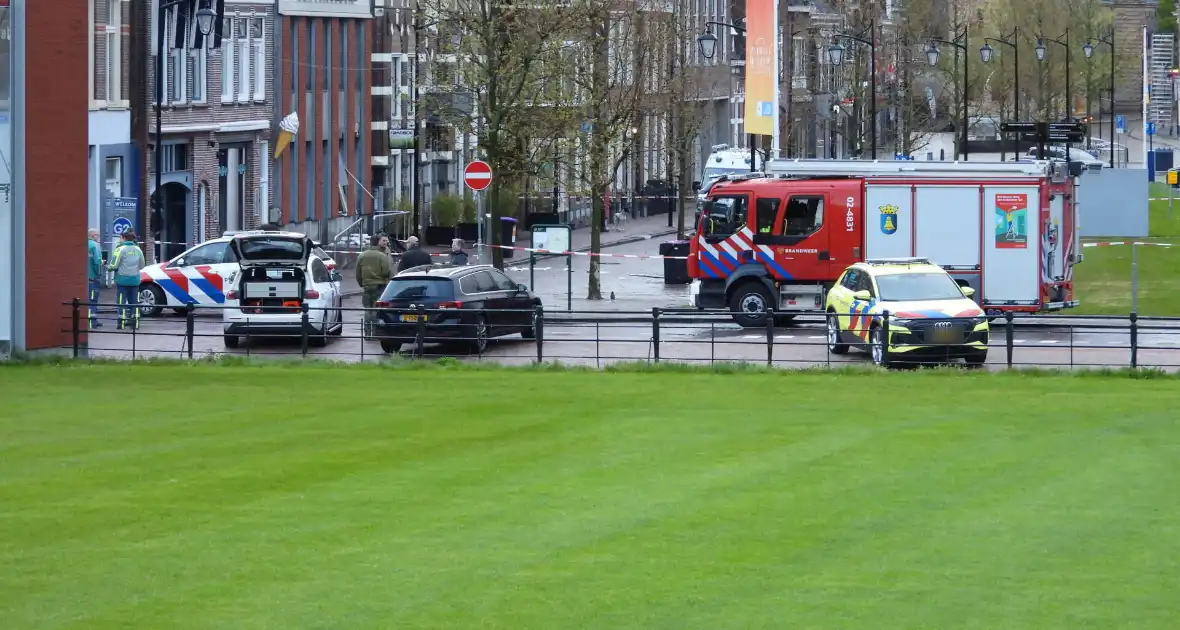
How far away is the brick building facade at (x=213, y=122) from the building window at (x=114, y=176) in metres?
0.95

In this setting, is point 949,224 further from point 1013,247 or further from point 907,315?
point 907,315

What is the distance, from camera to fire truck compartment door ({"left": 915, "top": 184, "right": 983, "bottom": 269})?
1362 inches

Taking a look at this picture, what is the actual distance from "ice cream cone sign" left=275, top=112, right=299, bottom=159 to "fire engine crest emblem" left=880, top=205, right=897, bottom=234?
28.4 meters

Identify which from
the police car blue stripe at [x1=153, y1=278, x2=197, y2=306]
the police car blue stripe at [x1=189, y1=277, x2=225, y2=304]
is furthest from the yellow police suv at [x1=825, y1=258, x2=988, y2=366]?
the police car blue stripe at [x1=153, y1=278, x2=197, y2=306]

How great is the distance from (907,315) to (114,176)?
91.2 ft

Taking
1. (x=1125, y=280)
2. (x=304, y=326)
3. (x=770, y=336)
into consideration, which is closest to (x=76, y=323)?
(x=304, y=326)

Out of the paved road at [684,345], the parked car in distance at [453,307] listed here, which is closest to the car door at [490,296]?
the parked car in distance at [453,307]

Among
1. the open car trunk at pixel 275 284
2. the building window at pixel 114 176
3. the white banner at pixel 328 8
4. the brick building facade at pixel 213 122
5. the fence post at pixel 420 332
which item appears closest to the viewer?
the fence post at pixel 420 332

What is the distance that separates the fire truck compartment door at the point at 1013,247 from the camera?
112 feet

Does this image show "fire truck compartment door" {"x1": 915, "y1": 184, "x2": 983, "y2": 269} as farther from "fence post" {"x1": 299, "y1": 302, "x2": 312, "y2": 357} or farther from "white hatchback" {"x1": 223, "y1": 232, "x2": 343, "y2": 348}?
"fence post" {"x1": 299, "y1": 302, "x2": 312, "y2": 357}

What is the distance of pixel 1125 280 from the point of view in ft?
149

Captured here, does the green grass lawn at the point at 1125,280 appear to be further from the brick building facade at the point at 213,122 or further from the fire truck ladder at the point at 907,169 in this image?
A: the brick building facade at the point at 213,122

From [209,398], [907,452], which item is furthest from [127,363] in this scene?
[907,452]

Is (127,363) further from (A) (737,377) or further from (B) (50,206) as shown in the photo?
(A) (737,377)
